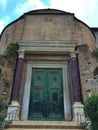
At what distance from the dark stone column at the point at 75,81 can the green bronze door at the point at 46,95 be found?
811 millimetres

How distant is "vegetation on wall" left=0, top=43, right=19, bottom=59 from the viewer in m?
11.9

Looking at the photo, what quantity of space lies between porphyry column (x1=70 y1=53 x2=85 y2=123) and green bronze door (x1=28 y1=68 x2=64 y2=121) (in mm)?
833

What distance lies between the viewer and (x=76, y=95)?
10375 millimetres

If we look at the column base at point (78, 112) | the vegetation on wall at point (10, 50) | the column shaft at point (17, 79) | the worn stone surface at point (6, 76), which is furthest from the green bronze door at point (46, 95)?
the vegetation on wall at point (10, 50)

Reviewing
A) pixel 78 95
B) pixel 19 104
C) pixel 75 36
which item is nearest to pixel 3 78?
pixel 19 104

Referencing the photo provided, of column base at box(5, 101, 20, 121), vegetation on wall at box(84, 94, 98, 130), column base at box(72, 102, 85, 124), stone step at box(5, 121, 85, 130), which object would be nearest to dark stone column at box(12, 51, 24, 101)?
column base at box(5, 101, 20, 121)

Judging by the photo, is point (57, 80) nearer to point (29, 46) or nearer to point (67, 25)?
point (29, 46)

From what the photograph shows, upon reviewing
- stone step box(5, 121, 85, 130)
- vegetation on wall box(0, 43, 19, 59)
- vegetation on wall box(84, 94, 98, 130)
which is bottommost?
stone step box(5, 121, 85, 130)

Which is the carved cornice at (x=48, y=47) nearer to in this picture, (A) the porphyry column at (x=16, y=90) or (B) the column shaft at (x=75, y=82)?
(A) the porphyry column at (x=16, y=90)

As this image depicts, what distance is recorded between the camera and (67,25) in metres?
13.1

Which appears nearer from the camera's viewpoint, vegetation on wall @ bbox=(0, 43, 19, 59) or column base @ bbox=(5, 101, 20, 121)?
column base @ bbox=(5, 101, 20, 121)

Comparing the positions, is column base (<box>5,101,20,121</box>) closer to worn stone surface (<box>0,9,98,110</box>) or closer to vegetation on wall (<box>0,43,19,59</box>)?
worn stone surface (<box>0,9,98,110</box>)

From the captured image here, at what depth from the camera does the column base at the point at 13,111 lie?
31.3 feet

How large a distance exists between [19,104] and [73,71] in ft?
9.31
